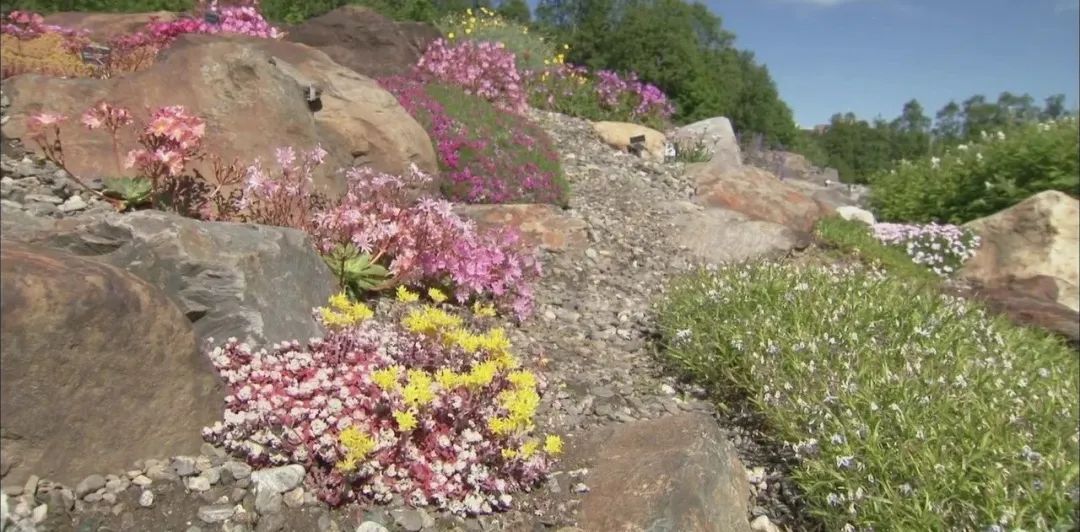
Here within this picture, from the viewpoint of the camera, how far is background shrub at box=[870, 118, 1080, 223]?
12805 mm

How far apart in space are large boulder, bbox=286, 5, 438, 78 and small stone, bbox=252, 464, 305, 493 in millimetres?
9642

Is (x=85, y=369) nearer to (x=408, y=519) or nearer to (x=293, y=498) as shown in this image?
(x=293, y=498)

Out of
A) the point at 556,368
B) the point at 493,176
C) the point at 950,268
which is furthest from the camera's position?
the point at 950,268

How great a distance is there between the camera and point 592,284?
6.67 meters

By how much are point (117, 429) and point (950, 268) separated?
11.2 m

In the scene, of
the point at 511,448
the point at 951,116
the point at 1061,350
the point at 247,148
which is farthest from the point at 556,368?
the point at 951,116

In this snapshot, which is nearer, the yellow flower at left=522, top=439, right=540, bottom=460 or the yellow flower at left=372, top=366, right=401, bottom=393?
the yellow flower at left=372, top=366, right=401, bottom=393

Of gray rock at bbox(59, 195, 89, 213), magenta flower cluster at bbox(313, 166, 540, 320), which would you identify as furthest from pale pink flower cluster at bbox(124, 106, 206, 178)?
magenta flower cluster at bbox(313, 166, 540, 320)

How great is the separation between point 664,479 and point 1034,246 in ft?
32.4

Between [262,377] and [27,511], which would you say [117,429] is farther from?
[262,377]

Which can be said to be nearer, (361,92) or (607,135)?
(361,92)

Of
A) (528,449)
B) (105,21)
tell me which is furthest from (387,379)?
(105,21)

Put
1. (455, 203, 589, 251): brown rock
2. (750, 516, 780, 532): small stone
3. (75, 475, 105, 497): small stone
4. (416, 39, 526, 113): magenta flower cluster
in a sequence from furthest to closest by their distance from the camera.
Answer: (416, 39, 526, 113): magenta flower cluster
(455, 203, 589, 251): brown rock
(750, 516, 780, 532): small stone
(75, 475, 105, 497): small stone

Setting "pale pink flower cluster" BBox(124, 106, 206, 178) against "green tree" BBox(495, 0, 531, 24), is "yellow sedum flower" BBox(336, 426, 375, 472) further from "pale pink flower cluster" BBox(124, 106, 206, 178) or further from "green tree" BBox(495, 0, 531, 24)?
"green tree" BBox(495, 0, 531, 24)
